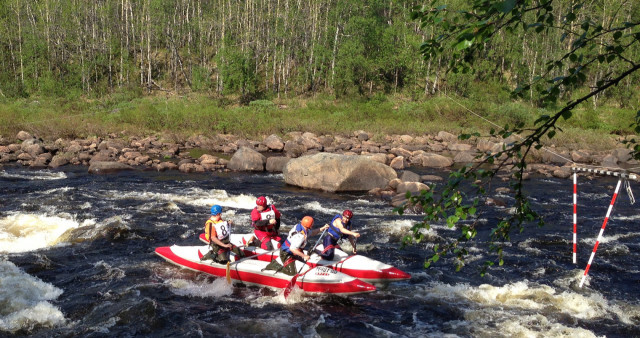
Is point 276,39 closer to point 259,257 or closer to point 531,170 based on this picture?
point 531,170

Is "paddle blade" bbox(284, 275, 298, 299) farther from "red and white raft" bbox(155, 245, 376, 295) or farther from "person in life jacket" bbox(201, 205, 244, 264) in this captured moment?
"person in life jacket" bbox(201, 205, 244, 264)

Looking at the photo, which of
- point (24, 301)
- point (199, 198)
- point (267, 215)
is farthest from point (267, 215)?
point (199, 198)

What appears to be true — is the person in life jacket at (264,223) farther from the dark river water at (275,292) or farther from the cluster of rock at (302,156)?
the cluster of rock at (302,156)

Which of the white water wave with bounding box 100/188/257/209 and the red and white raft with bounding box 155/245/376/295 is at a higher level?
the red and white raft with bounding box 155/245/376/295

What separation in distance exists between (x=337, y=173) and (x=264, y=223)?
6.53 m

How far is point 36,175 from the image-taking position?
57.9ft

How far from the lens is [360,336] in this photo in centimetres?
766

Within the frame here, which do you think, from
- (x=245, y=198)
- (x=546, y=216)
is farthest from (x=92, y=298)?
(x=546, y=216)

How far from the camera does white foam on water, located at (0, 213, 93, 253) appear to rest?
1088cm

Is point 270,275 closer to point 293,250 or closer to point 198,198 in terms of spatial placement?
point 293,250

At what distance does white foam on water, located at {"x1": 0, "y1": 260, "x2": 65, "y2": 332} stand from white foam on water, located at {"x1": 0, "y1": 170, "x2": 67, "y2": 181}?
836 centimetres

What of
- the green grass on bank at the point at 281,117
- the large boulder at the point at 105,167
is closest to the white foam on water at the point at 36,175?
the large boulder at the point at 105,167

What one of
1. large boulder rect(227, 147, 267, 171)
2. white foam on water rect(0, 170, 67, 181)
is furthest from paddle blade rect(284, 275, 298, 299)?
white foam on water rect(0, 170, 67, 181)

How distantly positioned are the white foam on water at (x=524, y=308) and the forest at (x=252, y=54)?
2830 centimetres
